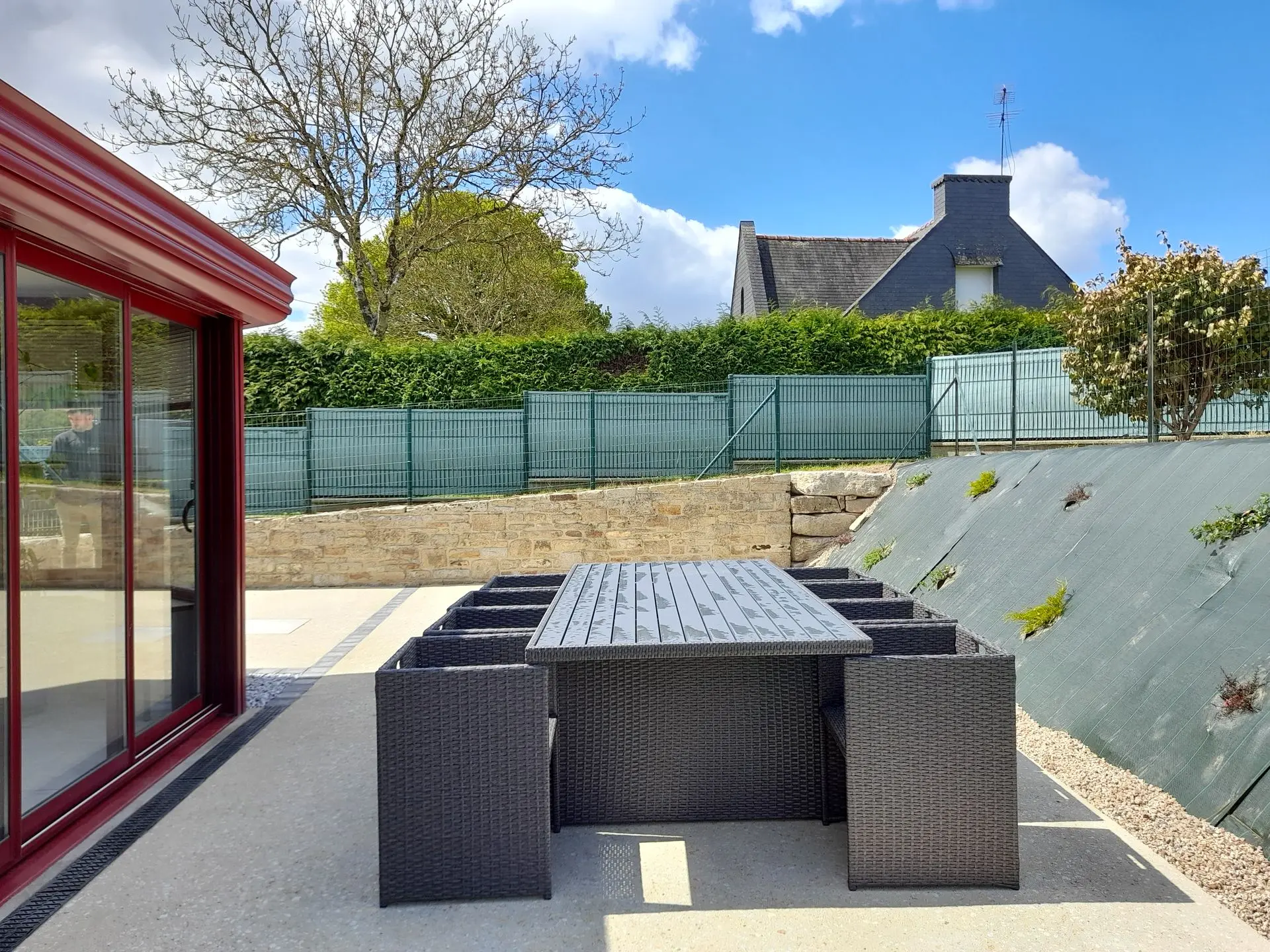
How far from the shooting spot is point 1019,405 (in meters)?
11.8

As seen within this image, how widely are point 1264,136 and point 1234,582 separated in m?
7.30

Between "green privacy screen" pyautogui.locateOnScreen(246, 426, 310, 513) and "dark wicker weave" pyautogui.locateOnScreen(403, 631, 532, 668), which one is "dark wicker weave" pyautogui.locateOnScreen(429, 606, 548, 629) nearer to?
"dark wicker weave" pyautogui.locateOnScreen(403, 631, 532, 668)

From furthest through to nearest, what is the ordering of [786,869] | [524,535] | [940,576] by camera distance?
1. [524,535]
2. [940,576]
3. [786,869]

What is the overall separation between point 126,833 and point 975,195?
24152 millimetres

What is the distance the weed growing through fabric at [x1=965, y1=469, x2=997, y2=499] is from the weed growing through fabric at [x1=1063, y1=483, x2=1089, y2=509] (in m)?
1.39

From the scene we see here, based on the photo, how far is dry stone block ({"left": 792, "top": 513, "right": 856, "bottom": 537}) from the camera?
10.7 m

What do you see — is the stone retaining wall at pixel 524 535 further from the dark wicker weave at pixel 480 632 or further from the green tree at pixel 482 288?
the green tree at pixel 482 288

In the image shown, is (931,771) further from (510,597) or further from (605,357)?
(605,357)

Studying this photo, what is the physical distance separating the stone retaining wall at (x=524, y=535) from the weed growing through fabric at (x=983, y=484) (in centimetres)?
302

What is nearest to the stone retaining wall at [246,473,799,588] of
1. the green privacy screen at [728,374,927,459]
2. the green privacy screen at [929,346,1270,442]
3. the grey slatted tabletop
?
the green privacy screen at [728,374,927,459]

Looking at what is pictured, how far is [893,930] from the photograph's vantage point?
2592 millimetres

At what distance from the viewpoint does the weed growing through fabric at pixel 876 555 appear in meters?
8.70

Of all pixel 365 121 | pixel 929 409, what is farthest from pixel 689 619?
pixel 365 121

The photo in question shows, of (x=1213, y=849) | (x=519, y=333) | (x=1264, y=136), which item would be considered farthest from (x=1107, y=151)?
(x=1213, y=849)
